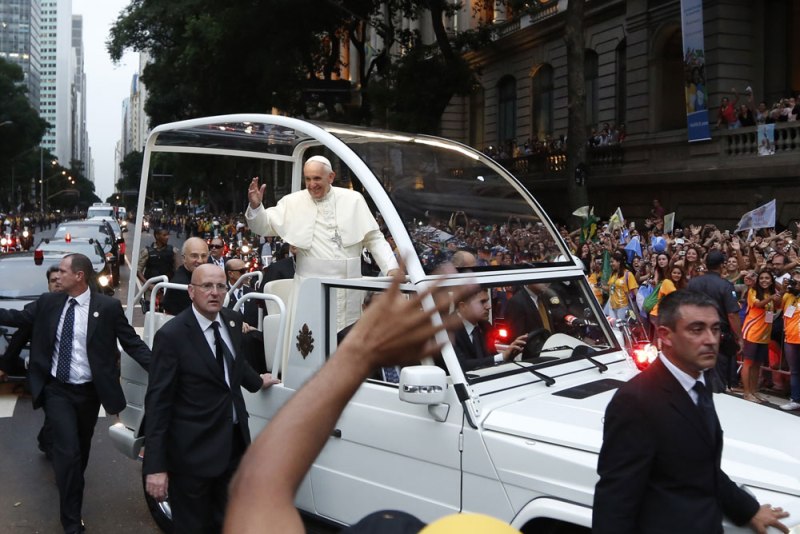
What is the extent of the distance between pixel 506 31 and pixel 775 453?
32.9 metres

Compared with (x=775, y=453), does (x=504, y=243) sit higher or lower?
A: higher

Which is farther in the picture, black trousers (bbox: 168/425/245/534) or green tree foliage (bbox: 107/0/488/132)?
green tree foliage (bbox: 107/0/488/132)

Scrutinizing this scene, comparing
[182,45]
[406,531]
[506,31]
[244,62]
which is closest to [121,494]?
[406,531]

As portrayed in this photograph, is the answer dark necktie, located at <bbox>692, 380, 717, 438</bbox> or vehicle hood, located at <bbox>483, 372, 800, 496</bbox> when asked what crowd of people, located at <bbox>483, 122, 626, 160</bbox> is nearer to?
vehicle hood, located at <bbox>483, 372, 800, 496</bbox>

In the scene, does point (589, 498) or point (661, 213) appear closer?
point (589, 498)

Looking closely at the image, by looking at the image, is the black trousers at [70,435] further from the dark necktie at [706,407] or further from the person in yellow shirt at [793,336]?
the person in yellow shirt at [793,336]

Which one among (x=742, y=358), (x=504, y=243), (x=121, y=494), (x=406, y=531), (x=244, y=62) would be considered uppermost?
(x=244, y=62)

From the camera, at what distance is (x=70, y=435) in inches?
223

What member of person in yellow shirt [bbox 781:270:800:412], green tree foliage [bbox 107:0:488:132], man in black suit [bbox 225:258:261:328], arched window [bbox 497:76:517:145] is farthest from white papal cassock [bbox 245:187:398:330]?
arched window [bbox 497:76:517:145]

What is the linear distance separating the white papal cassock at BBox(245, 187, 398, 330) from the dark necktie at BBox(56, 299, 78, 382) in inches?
54.1

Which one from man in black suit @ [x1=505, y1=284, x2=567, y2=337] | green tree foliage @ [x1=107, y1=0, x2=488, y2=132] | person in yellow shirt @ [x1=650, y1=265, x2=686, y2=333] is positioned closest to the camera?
man in black suit @ [x1=505, y1=284, x2=567, y2=337]

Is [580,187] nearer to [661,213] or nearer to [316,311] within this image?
[661,213]

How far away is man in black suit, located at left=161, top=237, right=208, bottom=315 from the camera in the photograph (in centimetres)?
794

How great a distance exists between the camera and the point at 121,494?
22.9 ft
